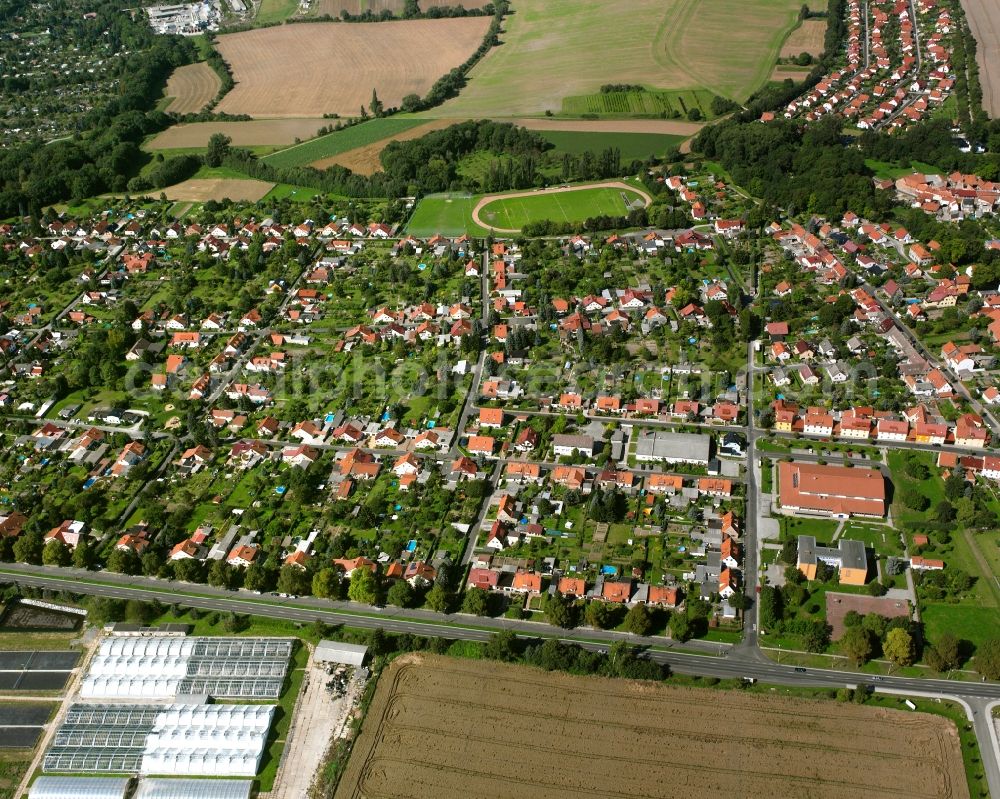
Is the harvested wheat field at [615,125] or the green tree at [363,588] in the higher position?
the harvested wheat field at [615,125]

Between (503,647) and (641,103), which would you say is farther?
(641,103)

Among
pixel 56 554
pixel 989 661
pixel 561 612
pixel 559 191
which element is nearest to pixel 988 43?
pixel 559 191

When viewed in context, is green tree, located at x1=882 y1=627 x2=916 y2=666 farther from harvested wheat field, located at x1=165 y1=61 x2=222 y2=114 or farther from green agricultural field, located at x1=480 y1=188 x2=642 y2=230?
harvested wheat field, located at x1=165 y1=61 x2=222 y2=114

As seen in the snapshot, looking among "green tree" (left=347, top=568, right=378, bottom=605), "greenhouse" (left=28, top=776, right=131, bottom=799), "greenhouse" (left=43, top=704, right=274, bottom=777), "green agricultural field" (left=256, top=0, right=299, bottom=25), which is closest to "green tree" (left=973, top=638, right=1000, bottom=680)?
"green tree" (left=347, top=568, right=378, bottom=605)

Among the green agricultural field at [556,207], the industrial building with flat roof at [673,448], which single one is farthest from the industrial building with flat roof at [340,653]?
the green agricultural field at [556,207]

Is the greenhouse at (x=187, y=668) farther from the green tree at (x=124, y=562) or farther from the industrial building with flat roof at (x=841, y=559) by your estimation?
the industrial building with flat roof at (x=841, y=559)

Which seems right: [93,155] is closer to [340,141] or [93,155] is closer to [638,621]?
[340,141]

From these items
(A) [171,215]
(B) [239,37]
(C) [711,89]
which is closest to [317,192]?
(A) [171,215]
